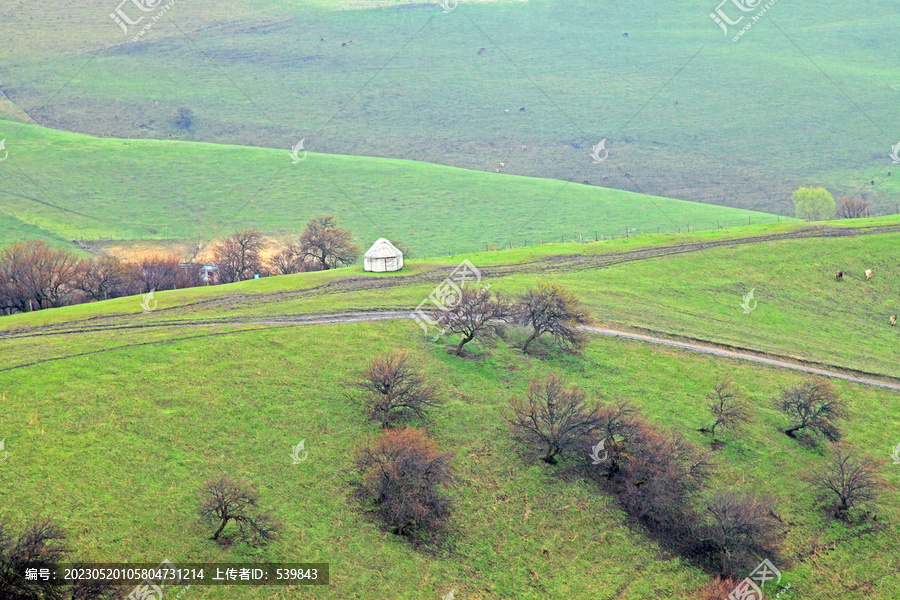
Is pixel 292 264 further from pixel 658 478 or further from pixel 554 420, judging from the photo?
pixel 658 478

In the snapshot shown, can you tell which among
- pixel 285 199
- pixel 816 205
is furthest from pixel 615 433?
pixel 816 205

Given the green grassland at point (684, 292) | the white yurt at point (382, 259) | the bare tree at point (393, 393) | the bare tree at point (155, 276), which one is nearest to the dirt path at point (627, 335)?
the green grassland at point (684, 292)

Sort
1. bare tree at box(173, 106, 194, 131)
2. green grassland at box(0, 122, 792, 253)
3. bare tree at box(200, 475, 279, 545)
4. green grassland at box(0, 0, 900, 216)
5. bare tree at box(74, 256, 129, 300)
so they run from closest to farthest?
bare tree at box(200, 475, 279, 545) → bare tree at box(74, 256, 129, 300) → green grassland at box(0, 122, 792, 253) → green grassland at box(0, 0, 900, 216) → bare tree at box(173, 106, 194, 131)

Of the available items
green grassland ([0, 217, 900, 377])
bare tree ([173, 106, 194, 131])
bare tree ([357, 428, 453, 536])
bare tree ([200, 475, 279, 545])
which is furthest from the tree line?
bare tree ([173, 106, 194, 131])

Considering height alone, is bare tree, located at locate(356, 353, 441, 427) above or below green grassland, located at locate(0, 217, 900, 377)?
below

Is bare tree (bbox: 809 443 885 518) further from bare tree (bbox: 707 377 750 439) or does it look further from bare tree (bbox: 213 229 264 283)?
bare tree (bbox: 213 229 264 283)

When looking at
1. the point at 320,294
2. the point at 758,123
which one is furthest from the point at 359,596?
the point at 758,123

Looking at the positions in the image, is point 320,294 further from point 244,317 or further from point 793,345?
point 793,345

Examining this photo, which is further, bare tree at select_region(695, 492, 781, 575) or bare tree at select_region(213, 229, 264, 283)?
bare tree at select_region(213, 229, 264, 283)
